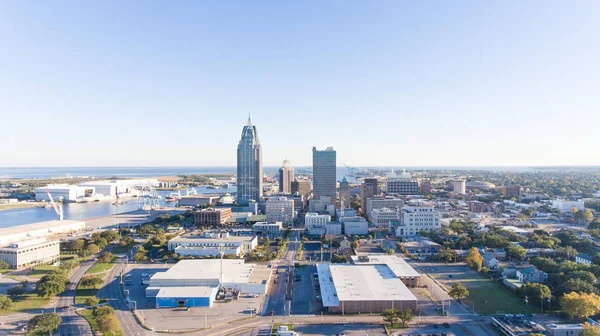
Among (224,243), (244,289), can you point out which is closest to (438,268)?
(244,289)

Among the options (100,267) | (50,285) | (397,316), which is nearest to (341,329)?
(397,316)

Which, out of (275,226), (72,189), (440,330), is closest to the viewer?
(440,330)

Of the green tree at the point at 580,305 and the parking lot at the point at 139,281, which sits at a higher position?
the green tree at the point at 580,305

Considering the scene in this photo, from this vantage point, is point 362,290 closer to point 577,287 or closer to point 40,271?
point 577,287

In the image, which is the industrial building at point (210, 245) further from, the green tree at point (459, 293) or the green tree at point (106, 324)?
the green tree at point (459, 293)

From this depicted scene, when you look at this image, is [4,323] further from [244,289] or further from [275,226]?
[275,226]

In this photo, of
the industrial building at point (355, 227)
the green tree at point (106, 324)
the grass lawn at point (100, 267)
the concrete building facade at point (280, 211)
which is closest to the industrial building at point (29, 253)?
the grass lawn at point (100, 267)

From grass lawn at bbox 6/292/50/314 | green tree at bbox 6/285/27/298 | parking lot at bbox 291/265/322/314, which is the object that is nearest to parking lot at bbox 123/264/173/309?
grass lawn at bbox 6/292/50/314
